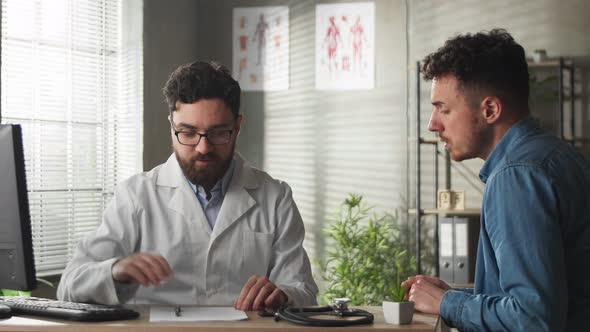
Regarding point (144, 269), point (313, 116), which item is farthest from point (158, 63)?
point (144, 269)

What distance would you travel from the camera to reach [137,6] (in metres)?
Result: 4.78

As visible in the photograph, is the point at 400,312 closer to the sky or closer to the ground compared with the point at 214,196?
closer to the ground

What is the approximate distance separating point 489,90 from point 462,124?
4.1 inches

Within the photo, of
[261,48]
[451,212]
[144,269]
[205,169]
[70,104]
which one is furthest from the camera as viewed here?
[261,48]

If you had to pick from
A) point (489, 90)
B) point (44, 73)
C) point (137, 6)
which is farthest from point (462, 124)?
point (137, 6)

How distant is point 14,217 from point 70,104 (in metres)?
2.89

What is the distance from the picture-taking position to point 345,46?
5195 millimetres

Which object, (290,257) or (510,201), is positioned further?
(290,257)

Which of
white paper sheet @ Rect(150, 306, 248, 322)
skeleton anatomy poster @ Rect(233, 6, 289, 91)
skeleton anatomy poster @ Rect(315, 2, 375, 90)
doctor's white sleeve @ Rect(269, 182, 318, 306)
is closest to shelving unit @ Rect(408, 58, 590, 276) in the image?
skeleton anatomy poster @ Rect(315, 2, 375, 90)

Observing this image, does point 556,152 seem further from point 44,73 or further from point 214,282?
point 44,73

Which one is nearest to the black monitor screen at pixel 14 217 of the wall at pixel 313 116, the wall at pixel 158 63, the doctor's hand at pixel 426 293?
the doctor's hand at pixel 426 293

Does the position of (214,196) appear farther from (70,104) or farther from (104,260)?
(70,104)

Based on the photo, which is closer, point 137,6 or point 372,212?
point 137,6

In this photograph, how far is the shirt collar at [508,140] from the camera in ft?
5.84
